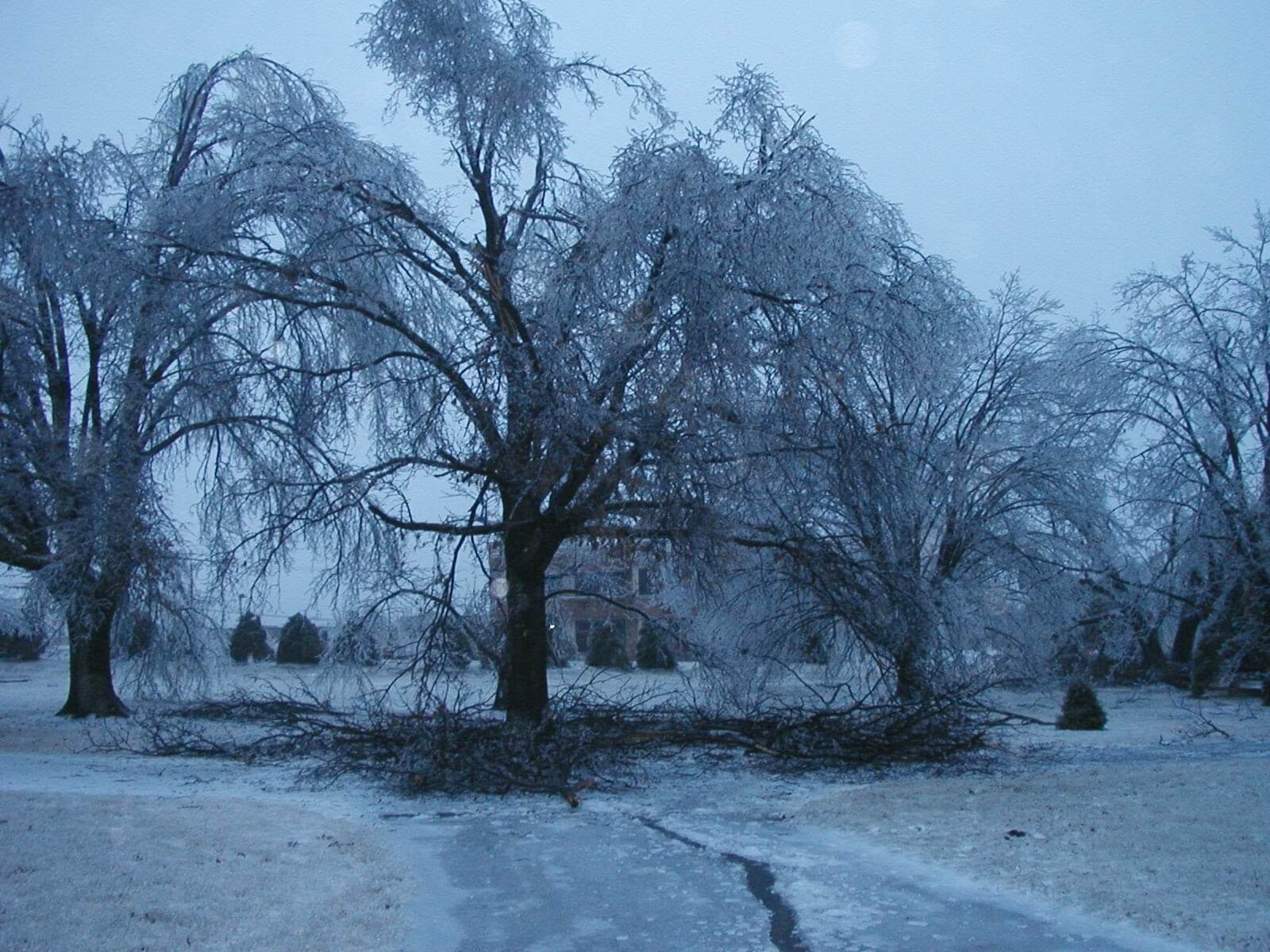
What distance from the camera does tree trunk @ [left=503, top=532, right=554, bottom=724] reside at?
12508 millimetres

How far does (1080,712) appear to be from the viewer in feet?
58.4

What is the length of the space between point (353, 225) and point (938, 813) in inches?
293

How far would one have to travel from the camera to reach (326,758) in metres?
12.2

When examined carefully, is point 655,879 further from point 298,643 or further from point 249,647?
point 249,647

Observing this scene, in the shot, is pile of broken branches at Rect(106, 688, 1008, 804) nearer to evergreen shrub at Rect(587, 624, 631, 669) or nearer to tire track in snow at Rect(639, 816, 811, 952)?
tire track in snow at Rect(639, 816, 811, 952)

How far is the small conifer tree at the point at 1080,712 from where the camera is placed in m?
17.7

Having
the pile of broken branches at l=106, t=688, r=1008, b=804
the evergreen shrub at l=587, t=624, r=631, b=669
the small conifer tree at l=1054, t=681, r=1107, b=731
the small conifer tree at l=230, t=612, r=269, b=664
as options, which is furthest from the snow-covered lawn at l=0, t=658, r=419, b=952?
the small conifer tree at l=230, t=612, r=269, b=664

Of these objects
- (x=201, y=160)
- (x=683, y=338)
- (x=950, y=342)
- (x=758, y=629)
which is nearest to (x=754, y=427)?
(x=683, y=338)

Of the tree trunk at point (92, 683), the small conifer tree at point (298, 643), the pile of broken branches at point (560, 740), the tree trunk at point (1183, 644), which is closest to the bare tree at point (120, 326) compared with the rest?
the tree trunk at point (92, 683)

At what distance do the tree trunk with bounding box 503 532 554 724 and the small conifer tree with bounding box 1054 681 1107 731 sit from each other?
8.95 m

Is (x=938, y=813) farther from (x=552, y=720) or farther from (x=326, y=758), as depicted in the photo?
(x=326, y=758)

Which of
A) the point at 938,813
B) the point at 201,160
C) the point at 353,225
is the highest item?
the point at 201,160

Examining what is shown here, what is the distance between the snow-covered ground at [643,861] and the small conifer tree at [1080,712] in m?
6.02

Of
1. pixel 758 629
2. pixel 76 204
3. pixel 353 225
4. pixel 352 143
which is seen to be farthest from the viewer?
pixel 758 629
